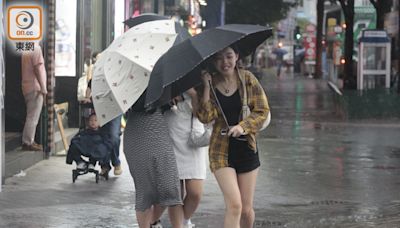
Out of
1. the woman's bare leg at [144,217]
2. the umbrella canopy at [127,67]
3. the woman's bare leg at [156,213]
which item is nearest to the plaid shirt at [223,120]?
the umbrella canopy at [127,67]

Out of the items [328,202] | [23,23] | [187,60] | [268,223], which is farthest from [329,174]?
[187,60]

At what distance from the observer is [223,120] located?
254 inches

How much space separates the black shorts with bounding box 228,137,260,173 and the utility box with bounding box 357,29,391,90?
21.4 m

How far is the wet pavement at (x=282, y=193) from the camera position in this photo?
859cm

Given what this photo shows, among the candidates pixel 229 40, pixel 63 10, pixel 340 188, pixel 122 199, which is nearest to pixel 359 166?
pixel 340 188

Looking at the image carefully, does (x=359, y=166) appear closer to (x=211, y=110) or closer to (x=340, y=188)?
(x=340, y=188)

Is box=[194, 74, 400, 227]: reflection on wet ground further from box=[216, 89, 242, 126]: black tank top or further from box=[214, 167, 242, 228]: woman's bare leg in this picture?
box=[216, 89, 242, 126]: black tank top

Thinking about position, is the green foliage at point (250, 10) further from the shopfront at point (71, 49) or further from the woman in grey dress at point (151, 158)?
the woman in grey dress at point (151, 158)

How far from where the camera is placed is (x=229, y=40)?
6133 mm

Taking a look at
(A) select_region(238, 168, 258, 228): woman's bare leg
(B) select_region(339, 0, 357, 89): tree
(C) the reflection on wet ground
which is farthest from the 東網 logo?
(B) select_region(339, 0, 357, 89): tree

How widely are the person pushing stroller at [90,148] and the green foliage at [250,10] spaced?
42.5 meters

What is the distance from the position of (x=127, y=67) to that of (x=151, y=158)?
69 cm

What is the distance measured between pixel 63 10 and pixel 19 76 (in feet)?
10.0

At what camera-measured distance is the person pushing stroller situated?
10.5 meters
